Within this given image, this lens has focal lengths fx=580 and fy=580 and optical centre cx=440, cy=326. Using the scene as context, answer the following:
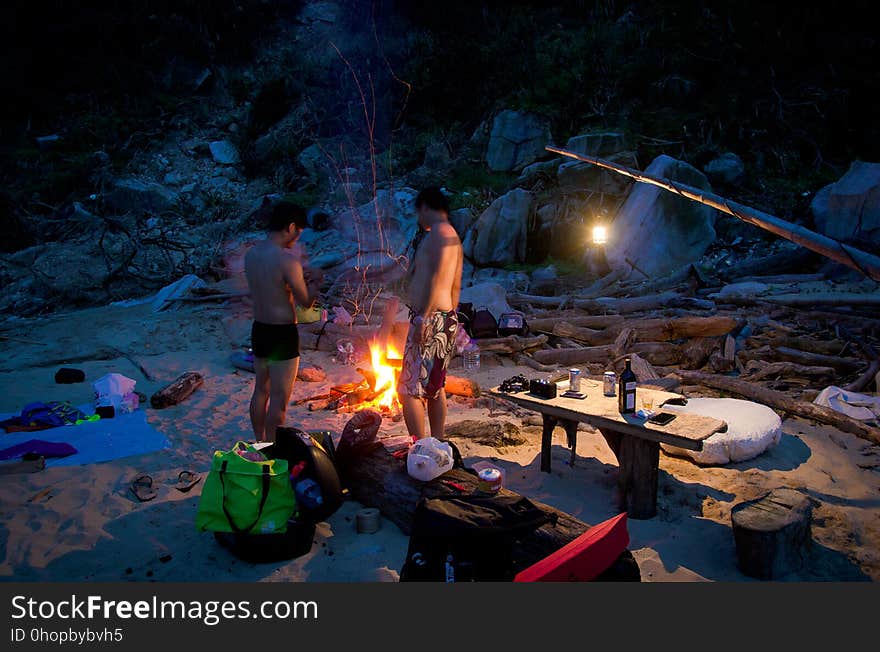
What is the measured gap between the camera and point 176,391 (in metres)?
6.46

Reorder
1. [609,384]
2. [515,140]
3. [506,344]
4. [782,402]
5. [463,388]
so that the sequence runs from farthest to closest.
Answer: [515,140], [506,344], [463,388], [782,402], [609,384]

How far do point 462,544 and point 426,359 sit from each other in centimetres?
180

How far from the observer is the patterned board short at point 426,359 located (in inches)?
177

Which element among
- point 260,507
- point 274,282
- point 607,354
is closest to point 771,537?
point 260,507

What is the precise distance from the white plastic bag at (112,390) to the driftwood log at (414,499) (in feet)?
10.7

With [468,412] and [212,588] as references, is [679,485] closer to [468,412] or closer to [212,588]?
[468,412]

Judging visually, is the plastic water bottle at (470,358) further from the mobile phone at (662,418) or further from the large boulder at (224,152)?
the large boulder at (224,152)

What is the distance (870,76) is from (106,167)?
954 inches

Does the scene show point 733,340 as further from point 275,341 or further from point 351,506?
point 275,341

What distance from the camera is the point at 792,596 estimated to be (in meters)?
3.06

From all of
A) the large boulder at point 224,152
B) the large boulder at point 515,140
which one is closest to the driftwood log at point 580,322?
the large boulder at point 515,140

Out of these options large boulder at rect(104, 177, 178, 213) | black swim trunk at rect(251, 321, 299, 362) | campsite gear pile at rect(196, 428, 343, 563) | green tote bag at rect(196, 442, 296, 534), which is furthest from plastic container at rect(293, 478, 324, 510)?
large boulder at rect(104, 177, 178, 213)

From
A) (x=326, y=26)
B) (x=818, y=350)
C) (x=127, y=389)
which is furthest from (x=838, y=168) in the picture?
(x=326, y=26)

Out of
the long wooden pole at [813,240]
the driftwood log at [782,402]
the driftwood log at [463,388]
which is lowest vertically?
the driftwood log at [463,388]
